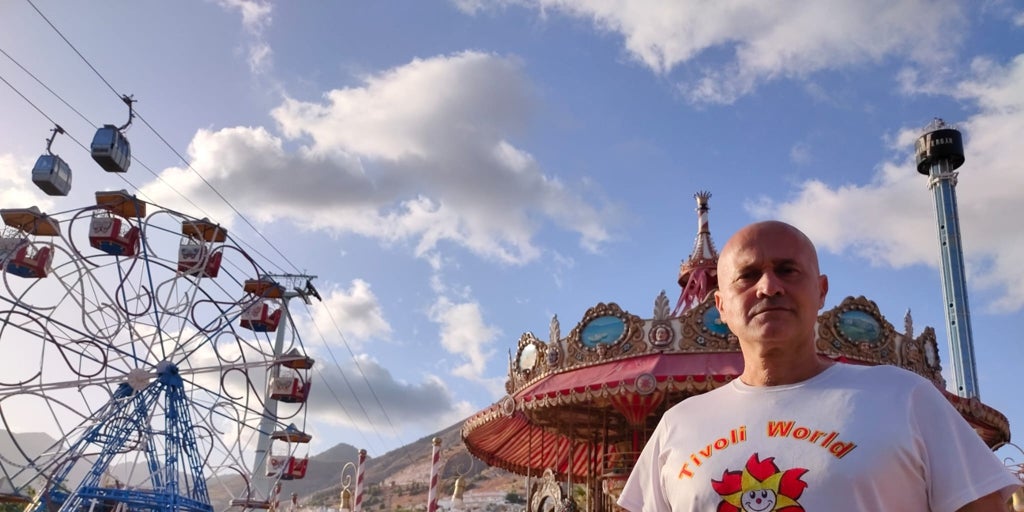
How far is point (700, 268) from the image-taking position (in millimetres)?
19875

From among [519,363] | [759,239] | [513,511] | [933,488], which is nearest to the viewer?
[933,488]

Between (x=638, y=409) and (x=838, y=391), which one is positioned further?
(x=638, y=409)

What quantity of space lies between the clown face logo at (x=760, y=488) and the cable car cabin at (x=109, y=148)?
16.0 m

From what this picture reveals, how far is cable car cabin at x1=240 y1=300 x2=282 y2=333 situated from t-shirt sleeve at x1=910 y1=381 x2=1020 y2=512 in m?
19.6

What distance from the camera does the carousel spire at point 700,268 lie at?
64.0 ft

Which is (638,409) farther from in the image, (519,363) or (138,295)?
(138,295)

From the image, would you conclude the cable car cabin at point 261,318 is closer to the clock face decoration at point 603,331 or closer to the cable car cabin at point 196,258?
the cable car cabin at point 196,258

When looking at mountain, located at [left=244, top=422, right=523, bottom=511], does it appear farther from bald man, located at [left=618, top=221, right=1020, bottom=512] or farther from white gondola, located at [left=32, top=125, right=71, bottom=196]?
bald man, located at [left=618, top=221, right=1020, bottom=512]

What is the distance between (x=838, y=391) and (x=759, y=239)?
1.45 ft

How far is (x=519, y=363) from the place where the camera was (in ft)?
53.8

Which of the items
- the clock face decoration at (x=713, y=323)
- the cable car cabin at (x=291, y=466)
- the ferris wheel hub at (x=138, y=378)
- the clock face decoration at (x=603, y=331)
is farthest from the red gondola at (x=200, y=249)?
the clock face decoration at (x=713, y=323)

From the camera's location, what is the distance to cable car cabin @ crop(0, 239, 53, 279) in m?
16.2

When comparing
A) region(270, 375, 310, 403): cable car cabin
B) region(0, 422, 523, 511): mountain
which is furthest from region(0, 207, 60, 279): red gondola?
region(0, 422, 523, 511): mountain

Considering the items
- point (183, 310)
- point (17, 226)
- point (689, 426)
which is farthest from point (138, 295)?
point (689, 426)
